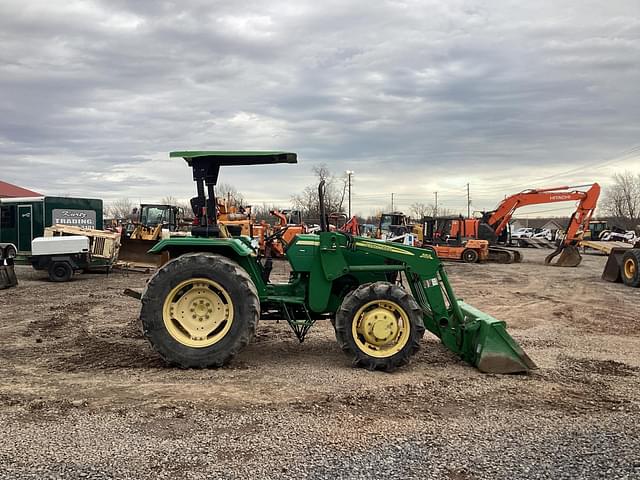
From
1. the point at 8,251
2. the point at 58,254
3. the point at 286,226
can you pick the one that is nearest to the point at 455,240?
the point at 286,226

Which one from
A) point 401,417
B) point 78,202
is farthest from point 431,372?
point 78,202

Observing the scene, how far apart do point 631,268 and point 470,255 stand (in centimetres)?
868

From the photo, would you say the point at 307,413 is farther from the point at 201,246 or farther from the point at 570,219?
the point at 570,219

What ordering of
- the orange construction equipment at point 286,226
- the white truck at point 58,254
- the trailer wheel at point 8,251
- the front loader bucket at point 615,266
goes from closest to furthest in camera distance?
the trailer wheel at point 8,251 < the white truck at point 58,254 < the front loader bucket at point 615,266 < the orange construction equipment at point 286,226

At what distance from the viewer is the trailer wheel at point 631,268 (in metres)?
15.4

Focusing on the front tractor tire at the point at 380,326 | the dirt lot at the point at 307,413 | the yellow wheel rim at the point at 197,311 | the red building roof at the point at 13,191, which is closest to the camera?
the dirt lot at the point at 307,413

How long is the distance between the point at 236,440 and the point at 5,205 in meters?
16.9

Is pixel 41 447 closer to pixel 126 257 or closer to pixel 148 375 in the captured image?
pixel 148 375

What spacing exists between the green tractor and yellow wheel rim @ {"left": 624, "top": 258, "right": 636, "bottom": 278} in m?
11.3

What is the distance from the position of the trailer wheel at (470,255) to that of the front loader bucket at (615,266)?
729 centimetres

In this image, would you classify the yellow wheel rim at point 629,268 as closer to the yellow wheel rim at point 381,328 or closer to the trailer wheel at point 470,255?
the trailer wheel at point 470,255

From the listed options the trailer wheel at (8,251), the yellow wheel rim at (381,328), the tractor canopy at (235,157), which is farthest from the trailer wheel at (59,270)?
the yellow wheel rim at (381,328)

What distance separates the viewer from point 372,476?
363cm

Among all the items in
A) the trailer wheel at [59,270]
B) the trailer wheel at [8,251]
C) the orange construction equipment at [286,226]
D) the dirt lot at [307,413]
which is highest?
the orange construction equipment at [286,226]
